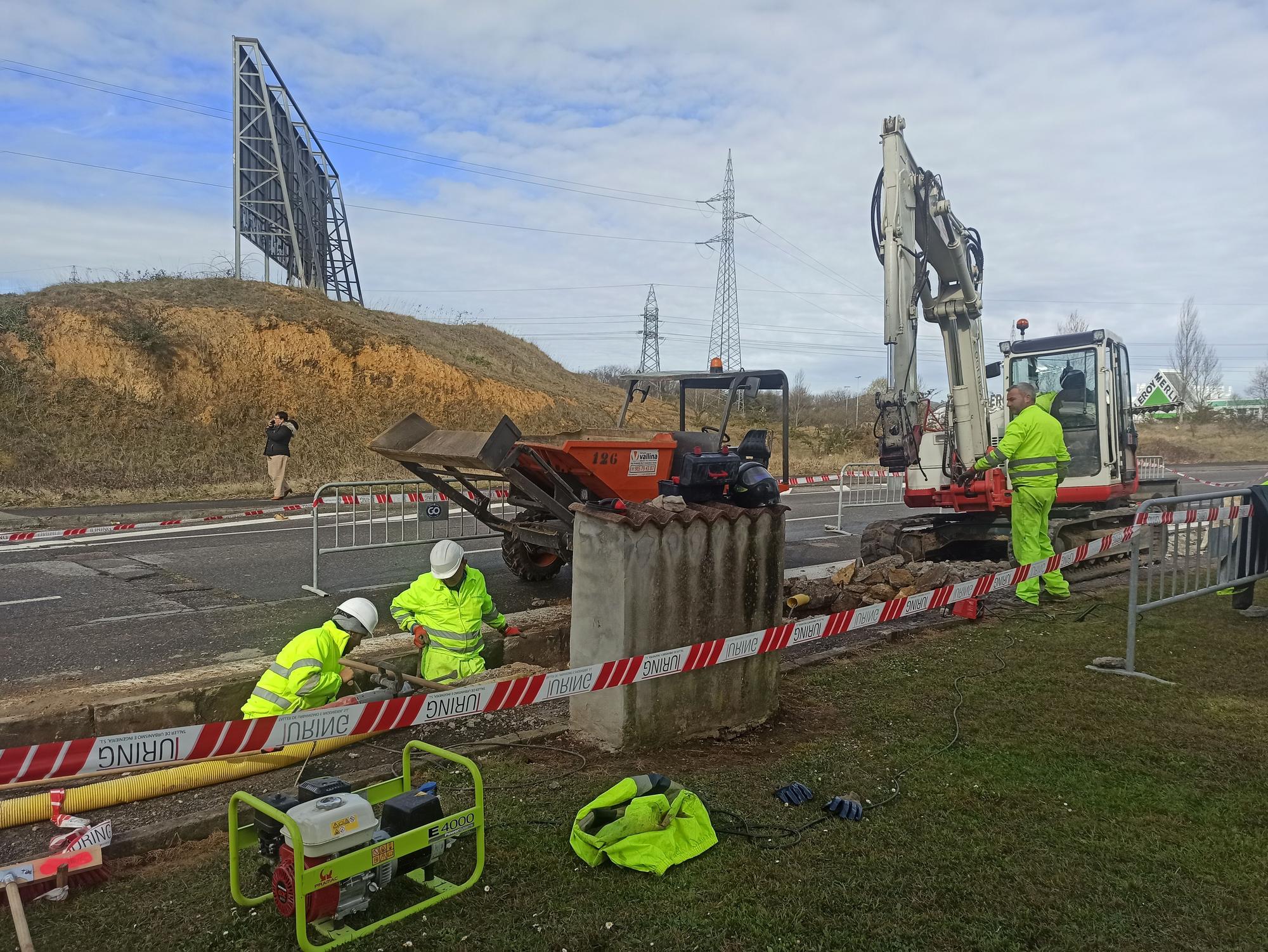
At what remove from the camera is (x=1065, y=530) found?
9.86 m

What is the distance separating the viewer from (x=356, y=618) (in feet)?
16.3

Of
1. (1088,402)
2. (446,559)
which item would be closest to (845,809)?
(446,559)

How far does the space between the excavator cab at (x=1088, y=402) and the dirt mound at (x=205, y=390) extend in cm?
1211

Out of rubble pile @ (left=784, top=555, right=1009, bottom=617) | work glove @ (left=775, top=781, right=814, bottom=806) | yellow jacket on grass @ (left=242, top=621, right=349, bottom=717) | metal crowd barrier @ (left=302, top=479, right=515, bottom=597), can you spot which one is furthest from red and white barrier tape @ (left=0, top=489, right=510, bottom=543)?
work glove @ (left=775, top=781, right=814, bottom=806)

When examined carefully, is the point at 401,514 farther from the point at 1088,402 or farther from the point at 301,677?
the point at 1088,402

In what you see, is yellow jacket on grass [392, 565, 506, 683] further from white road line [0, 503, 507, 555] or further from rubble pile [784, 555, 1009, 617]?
rubble pile [784, 555, 1009, 617]

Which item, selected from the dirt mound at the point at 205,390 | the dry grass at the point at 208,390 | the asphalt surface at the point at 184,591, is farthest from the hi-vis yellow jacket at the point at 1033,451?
the dirt mound at the point at 205,390

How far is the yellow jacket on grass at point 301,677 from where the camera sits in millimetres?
4691

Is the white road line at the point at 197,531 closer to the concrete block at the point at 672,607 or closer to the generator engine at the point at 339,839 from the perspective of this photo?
the concrete block at the point at 672,607

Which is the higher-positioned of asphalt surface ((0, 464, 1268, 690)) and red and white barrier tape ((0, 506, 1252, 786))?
red and white barrier tape ((0, 506, 1252, 786))

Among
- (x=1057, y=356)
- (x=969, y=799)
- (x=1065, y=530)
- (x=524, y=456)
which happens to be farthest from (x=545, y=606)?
(x=1057, y=356)

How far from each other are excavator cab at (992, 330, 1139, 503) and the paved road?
3.13m

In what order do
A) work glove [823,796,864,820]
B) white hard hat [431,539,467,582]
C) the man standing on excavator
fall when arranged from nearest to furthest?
work glove [823,796,864,820] → white hard hat [431,539,467,582] → the man standing on excavator

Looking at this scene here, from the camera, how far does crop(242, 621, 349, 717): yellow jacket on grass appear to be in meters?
4.69
